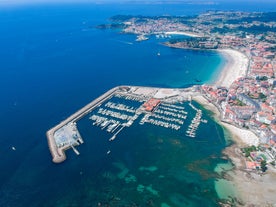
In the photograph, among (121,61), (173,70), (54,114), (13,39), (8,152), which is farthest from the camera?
(13,39)

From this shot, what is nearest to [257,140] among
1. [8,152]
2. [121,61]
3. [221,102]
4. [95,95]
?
[221,102]

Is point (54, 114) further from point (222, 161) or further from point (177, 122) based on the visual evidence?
point (222, 161)

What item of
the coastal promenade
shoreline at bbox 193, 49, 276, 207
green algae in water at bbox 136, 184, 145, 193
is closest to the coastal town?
shoreline at bbox 193, 49, 276, 207

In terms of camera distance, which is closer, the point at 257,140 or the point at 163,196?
the point at 163,196

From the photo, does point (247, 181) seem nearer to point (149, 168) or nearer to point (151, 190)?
point (151, 190)

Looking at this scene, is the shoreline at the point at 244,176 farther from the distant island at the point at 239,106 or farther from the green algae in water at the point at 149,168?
the green algae in water at the point at 149,168

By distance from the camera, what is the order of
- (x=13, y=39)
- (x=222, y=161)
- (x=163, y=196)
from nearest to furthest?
(x=163, y=196) < (x=222, y=161) < (x=13, y=39)

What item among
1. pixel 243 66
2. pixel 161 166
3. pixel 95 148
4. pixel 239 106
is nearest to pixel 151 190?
pixel 161 166
